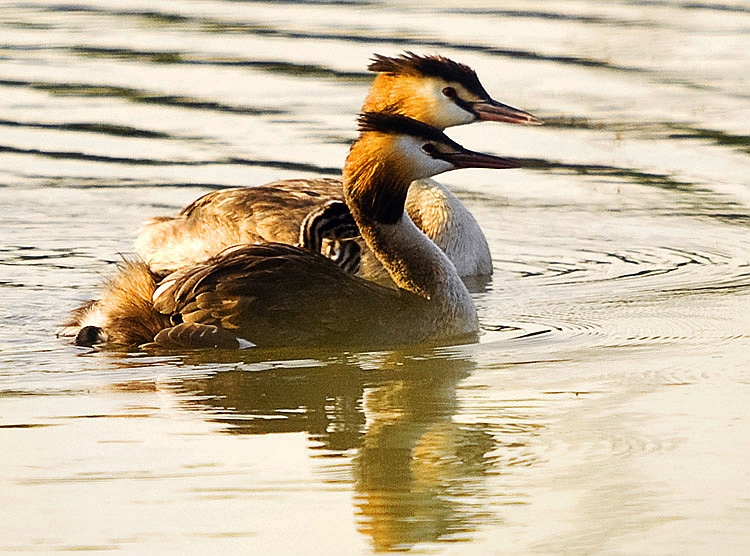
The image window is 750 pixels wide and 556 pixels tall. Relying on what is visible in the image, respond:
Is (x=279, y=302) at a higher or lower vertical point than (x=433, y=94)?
lower

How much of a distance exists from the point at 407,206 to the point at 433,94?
0.75 metres

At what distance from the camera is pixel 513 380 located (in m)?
7.30

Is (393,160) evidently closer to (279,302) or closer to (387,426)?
(279,302)

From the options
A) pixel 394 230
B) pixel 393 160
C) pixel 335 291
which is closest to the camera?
pixel 335 291

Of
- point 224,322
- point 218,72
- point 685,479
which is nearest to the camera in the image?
point 685,479

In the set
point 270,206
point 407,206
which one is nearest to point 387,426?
point 270,206

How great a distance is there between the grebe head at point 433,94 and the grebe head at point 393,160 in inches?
77.1

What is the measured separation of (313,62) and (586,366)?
8.11m

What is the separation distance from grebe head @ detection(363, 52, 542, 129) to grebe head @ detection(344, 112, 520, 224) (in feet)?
6.42

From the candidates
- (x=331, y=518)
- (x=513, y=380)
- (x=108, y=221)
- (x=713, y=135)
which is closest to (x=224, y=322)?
(x=513, y=380)

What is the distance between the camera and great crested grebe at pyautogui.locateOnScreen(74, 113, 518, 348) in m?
7.92

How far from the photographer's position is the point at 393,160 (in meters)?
8.26

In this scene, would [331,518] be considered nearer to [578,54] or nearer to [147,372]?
[147,372]

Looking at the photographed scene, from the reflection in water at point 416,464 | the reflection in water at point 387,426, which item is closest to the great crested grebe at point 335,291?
the reflection in water at point 387,426
